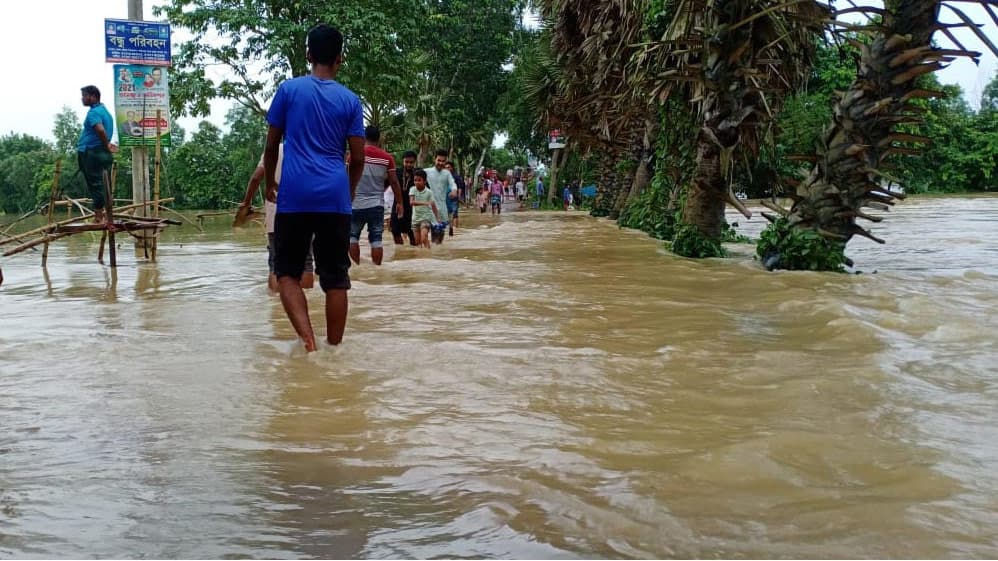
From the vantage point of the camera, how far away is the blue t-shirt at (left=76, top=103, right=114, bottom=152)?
9867 millimetres

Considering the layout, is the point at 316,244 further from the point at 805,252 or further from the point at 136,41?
the point at 136,41

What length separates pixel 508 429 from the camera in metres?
3.16

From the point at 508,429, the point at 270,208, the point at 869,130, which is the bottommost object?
the point at 508,429

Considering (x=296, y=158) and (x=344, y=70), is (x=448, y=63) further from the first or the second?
(x=296, y=158)

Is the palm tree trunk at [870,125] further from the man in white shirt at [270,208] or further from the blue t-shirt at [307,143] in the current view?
the blue t-shirt at [307,143]

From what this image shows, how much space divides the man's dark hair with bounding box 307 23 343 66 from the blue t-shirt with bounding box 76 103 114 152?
629cm

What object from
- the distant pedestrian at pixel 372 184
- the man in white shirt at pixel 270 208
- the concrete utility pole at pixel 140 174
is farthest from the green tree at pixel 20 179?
the man in white shirt at pixel 270 208

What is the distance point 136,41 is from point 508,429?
1064cm

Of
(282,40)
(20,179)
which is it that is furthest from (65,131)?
(282,40)

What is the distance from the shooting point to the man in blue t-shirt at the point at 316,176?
4594mm

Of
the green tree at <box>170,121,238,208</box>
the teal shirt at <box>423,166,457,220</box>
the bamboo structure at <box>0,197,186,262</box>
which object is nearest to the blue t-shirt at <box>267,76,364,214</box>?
the bamboo structure at <box>0,197,186,262</box>

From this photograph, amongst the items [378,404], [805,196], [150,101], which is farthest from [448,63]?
[378,404]

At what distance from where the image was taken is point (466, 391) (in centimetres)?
376

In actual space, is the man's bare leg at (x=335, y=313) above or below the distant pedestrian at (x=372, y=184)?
below
